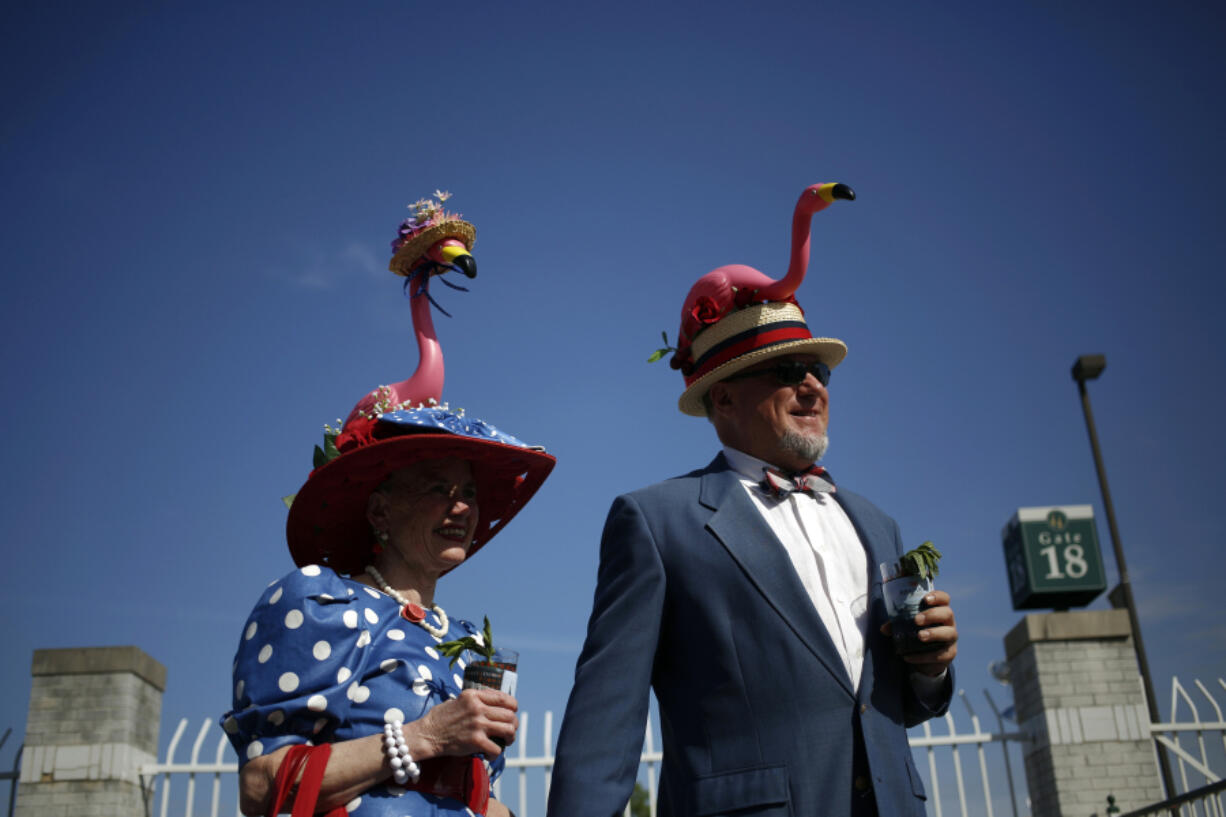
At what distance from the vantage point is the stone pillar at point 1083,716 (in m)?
7.18

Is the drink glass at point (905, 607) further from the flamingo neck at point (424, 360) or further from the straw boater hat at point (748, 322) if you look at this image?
the flamingo neck at point (424, 360)

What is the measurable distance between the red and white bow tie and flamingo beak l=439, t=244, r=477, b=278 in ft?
5.08

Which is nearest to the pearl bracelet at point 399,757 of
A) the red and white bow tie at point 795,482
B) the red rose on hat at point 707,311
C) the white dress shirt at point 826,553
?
the white dress shirt at point 826,553

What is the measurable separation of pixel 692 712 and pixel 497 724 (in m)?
0.52

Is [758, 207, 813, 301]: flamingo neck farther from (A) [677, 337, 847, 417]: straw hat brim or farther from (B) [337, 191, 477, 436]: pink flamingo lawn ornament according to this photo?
(B) [337, 191, 477, 436]: pink flamingo lawn ornament

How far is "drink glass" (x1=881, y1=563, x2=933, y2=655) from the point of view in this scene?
2.47m

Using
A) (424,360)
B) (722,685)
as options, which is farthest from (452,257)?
(722,685)

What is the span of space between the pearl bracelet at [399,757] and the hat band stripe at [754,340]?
4.75ft

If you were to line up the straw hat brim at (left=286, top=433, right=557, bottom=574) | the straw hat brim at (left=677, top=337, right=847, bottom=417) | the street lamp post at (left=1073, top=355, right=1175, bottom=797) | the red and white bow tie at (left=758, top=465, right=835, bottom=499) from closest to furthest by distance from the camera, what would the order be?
1. the red and white bow tie at (left=758, top=465, right=835, bottom=499)
2. the straw hat brim at (left=677, top=337, right=847, bottom=417)
3. the straw hat brim at (left=286, top=433, right=557, bottom=574)
4. the street lamp post at (left=1073, top=355, right=1175, bottom=797)

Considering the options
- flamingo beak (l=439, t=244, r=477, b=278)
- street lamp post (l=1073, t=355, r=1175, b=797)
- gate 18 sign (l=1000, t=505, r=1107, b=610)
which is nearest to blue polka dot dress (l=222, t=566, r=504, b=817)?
flamingo beak (l=439, t=244, r=477, b=278)

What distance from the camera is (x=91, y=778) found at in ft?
24.0

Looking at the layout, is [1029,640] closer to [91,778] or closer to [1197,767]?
[1197,767]

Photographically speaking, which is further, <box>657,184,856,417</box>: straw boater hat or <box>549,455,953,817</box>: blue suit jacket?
<box>657,184,856,417</box>: straw boater hat

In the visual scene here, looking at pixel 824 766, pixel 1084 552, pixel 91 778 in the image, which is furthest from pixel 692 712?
pixel 1084 552
